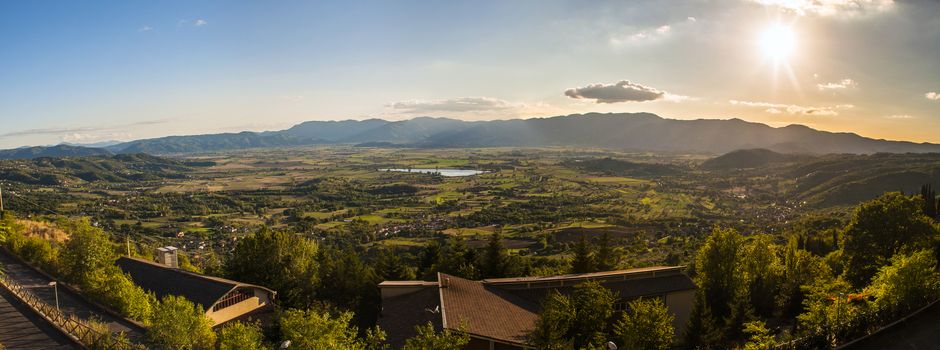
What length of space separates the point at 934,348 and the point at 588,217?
451 ft

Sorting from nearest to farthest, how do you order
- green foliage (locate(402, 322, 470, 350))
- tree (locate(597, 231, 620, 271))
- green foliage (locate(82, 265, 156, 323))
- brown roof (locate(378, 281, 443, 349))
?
green foliage (locate(402, 322, 470, 350)) → brown roof (locate(378, 281, 443, 349)) → green foliage (locate(82, 265, 156, 323)) → tree (locate(597, 231, 620, 271))

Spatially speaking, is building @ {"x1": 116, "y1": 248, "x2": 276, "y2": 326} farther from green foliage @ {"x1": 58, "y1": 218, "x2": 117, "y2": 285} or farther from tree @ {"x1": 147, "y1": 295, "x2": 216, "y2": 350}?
tree @ {"x1": 147, "y1": 295, "x2": 216, "y2": 350}

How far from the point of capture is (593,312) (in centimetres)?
2286

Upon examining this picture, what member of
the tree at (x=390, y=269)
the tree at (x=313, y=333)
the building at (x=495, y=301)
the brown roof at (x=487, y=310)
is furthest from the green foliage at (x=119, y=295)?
the brown roof at (x=487, y=310)

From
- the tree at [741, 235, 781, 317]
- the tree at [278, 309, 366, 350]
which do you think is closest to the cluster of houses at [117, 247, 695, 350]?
the tree at [278, 309, 366, 350]

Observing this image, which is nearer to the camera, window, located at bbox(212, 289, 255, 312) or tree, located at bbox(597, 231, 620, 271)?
window, located at bbox(212, 289, 255, 312)

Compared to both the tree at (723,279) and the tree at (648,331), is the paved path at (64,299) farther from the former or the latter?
the tree at (723,279)

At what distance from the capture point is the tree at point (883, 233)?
40656 millimetres

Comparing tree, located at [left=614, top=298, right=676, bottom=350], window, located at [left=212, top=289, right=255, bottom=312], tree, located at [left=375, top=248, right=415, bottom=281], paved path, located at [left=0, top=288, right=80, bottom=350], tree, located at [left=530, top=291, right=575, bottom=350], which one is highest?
tree, located at [left=530, top=291, right=575, bottom=350]

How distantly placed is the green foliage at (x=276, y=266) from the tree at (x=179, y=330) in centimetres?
2036

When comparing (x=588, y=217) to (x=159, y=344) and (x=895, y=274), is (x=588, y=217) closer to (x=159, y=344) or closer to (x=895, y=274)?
(x=895, y=274)

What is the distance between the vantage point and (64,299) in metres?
32.4

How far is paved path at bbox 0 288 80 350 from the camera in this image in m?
22.2

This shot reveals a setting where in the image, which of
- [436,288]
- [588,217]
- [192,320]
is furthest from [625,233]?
[192,320]
